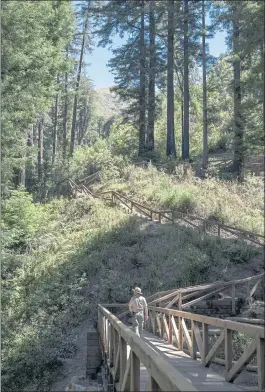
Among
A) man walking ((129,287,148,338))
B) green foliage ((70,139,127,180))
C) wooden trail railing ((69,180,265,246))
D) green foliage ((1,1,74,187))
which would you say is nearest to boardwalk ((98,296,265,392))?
man walking ((129,287,148,338))

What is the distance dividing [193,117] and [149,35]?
50.4 feet

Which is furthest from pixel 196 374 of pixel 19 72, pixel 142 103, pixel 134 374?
pixel 142 103

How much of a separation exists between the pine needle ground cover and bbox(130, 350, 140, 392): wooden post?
276 inches

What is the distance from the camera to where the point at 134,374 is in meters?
4.37

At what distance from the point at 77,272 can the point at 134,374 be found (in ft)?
38.4

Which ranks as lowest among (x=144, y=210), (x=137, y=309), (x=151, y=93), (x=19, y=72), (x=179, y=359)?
(x=179, y=359)

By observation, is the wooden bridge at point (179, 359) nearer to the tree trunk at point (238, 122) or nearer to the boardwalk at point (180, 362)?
the boardwalk at point (180, 362)

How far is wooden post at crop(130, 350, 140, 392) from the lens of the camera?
4.31m

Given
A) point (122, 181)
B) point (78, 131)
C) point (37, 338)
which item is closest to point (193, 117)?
point (122, 181)

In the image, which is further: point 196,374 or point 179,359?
point 179,359

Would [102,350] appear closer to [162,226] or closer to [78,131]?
[162,226]

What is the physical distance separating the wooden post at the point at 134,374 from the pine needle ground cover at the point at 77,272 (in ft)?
23.0

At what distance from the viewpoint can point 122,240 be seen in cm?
1752

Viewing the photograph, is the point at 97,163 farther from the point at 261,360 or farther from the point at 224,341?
the point at 261,360
